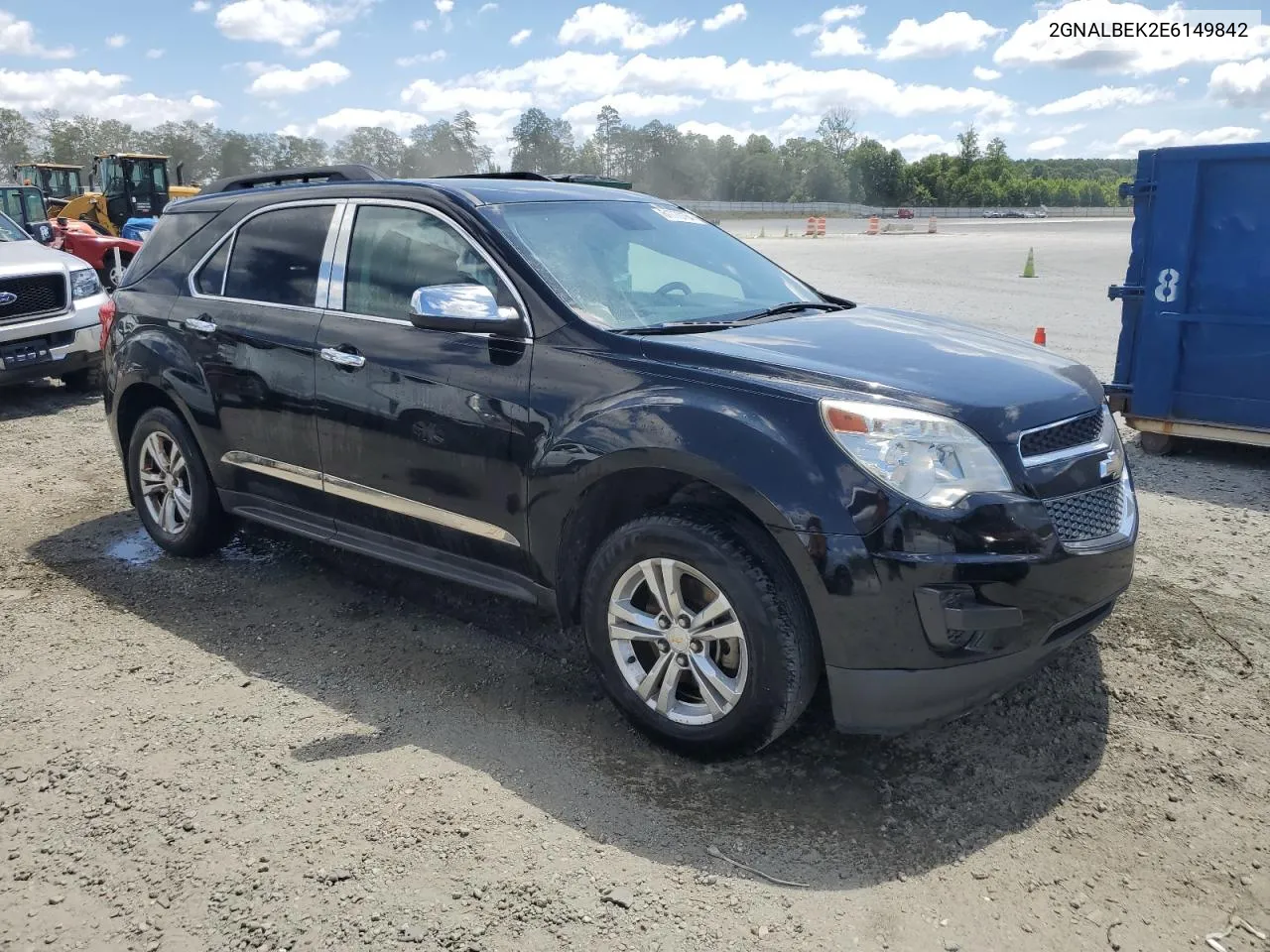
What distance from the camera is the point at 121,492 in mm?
6852

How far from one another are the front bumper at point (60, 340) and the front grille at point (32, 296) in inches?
4.6

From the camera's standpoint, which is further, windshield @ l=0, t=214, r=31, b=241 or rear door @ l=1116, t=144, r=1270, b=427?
windshield @ l=0, t=214, r=31, b=241

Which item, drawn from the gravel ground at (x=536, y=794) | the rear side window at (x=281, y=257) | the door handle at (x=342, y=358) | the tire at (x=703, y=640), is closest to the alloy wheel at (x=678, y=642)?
the tire at (x=703, y=640)

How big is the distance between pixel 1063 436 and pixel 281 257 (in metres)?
3.35

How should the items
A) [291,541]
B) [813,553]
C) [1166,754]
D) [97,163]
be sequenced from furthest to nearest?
[97,163], [291,541], [1166,754], [813,553]

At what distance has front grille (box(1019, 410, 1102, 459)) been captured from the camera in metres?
3.15

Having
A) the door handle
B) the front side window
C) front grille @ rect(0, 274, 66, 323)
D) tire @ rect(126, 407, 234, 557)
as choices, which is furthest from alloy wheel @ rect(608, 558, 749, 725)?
front grille @ rect(0, 274, 66, 323)

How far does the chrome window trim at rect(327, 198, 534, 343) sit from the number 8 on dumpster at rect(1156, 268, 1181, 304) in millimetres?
5280

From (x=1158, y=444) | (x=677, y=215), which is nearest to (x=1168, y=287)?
(x=1158, y=444)

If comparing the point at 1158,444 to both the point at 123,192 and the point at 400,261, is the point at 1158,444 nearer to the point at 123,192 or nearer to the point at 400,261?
the point at 400,261

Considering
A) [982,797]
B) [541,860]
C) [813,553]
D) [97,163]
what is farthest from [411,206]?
[97,163]

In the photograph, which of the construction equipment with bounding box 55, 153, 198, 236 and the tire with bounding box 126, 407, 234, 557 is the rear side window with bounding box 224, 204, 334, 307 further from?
the construction equipment with bounding box 55, 153, 198, 236

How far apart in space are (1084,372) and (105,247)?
18311mm

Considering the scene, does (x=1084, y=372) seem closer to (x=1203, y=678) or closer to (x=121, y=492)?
(x=1203, y=678)
